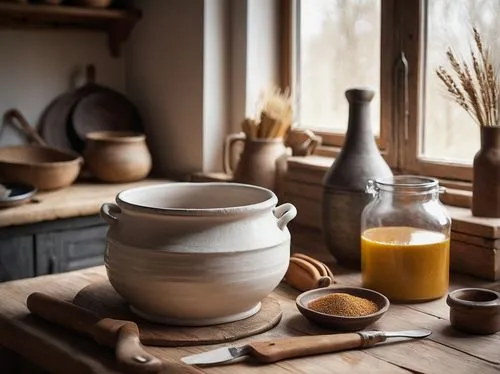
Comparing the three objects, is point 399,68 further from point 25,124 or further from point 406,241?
point 25,124

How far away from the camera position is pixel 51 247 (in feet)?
7.29

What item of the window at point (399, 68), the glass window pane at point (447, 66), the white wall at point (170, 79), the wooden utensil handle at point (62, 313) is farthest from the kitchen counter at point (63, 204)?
the glass window pane at point (447, 66)

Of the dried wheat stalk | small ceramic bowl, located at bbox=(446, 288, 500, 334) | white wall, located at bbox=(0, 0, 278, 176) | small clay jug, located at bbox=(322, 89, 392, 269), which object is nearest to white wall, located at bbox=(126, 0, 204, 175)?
white wall, located at bbox=(0, 0, 278, 176)

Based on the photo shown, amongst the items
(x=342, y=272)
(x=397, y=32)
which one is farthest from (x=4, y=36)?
(x=342, y=272)

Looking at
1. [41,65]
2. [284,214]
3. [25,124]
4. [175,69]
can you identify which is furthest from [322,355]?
[41,65]

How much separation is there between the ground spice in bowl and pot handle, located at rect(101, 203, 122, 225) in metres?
0.35

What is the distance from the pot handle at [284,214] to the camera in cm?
133

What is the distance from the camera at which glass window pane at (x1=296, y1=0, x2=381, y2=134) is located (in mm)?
2205

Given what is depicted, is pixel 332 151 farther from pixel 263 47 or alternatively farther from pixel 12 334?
pixel 12 334

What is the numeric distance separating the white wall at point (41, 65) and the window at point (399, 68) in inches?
29.9

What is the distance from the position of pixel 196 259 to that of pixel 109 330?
0.53 ft

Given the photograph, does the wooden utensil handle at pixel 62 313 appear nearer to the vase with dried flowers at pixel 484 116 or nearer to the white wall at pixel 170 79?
the vase with dried flowers at pixel 484 116

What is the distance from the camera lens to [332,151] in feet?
7.52

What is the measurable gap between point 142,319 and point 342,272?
0.49 meters
